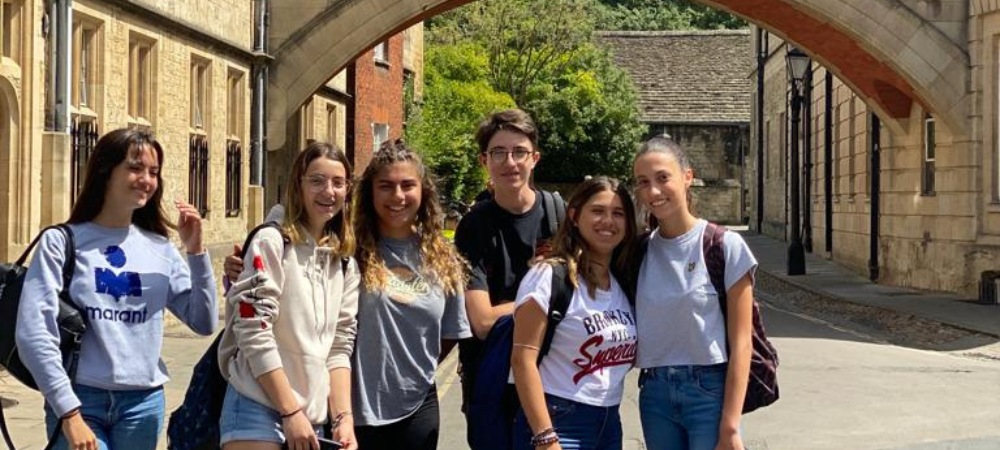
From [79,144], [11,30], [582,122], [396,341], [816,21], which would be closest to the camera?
[396,341]

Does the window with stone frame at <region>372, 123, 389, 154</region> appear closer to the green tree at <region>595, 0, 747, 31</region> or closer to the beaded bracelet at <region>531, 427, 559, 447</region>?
the beaded bracelet at <region>531, 427, 559, 447</region>

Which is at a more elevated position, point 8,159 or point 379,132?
point 379,132

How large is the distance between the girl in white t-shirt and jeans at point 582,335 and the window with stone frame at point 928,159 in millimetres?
17395

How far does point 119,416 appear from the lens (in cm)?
430

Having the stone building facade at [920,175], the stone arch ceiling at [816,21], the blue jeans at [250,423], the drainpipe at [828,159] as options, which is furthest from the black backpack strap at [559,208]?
the drainpipe at [828,159]

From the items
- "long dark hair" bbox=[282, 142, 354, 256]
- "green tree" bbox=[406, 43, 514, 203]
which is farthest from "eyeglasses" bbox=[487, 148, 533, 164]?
"green tree" bbox=[406, 43, 514, 203]

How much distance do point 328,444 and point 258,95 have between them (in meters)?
15.1

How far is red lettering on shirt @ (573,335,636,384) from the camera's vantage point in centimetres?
432

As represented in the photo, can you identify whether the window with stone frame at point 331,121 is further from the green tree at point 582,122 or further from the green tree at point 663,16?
the green tree at point 663,16

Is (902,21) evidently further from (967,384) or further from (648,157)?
(648,157)

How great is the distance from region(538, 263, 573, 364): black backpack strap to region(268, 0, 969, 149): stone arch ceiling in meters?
15.2

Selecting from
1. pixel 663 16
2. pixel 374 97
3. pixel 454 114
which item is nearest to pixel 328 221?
pixel 374 97

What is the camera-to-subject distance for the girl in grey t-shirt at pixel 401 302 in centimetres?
444

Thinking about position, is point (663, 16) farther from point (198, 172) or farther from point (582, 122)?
point (198, 172)
